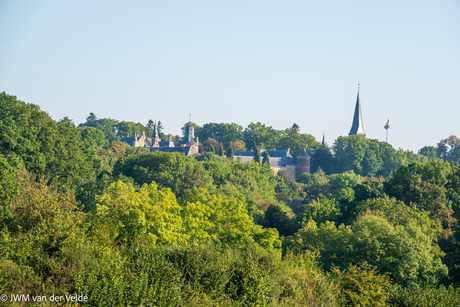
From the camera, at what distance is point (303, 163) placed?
101m

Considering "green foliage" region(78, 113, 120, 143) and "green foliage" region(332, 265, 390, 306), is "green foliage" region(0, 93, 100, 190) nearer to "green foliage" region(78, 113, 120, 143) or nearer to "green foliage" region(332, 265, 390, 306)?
"green foliage" region(332, 265, 390, 306)

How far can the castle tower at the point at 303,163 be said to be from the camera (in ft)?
329

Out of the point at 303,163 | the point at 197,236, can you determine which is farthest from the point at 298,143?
the point at 197,236

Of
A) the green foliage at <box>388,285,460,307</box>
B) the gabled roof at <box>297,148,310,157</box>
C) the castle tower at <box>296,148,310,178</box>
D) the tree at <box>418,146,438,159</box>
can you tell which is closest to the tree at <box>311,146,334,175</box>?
the castle tower at <box>296,148,310,178</box>

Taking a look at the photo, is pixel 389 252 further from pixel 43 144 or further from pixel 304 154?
pixel 304 154

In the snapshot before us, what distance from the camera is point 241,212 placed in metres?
30.8

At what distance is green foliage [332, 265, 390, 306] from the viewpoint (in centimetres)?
1476

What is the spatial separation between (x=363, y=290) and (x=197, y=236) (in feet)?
33.5

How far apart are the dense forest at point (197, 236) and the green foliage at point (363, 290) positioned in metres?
0.06

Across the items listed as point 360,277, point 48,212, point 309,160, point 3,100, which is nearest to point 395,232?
point 360,277

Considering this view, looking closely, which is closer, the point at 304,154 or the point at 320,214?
the point at 320,214

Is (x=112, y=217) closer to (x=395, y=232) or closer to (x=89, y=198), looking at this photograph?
(x=395, y=232)

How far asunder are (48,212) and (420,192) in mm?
29021

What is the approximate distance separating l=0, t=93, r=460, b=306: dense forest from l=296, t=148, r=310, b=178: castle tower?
40129 millimetres
